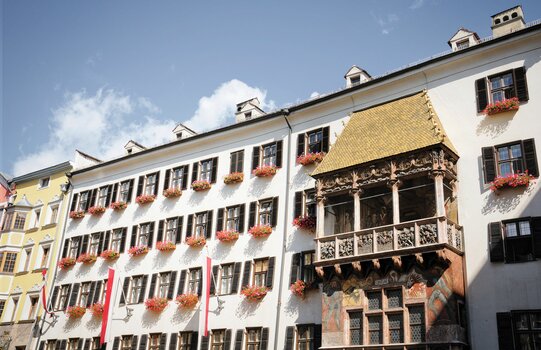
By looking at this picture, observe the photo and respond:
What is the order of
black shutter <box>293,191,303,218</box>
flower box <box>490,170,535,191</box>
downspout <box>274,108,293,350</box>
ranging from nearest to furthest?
1. flower box <box>490,170,535,191</box>
2. downspout <box>274,108,293,350</box>
3. black shutter <box>293,191,303,218</box>

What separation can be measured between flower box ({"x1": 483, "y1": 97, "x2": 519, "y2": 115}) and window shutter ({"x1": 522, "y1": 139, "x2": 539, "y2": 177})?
67.2 inches

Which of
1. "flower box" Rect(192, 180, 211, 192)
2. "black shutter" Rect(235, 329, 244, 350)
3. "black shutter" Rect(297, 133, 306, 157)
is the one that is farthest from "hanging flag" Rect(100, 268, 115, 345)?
"black shutter" Rect(297, 133, 306, 157)

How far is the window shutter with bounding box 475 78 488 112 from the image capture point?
27609 millimetres

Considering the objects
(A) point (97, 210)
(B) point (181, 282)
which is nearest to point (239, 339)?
(B) point (181, 282)

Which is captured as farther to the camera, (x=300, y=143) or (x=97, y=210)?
(x=97, y=210)

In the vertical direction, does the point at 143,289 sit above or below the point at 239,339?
above

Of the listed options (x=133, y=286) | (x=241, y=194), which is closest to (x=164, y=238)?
(x=133, y=286)

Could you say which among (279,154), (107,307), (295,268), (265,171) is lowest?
(107,307)

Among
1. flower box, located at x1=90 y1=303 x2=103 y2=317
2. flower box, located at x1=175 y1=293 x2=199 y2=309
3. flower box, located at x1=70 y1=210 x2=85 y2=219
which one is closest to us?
flower box, located at x1=175 y1=293 x2=199 y2=309

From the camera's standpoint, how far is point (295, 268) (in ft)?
102

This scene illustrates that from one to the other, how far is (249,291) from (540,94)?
55.6 feet

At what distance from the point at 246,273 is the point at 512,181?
1480 cm

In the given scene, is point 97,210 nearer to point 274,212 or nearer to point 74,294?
point 74,294

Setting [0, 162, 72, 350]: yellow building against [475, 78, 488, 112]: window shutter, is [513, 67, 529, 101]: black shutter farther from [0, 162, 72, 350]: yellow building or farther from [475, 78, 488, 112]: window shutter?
[0, 162, 72, 350]: yellow building
